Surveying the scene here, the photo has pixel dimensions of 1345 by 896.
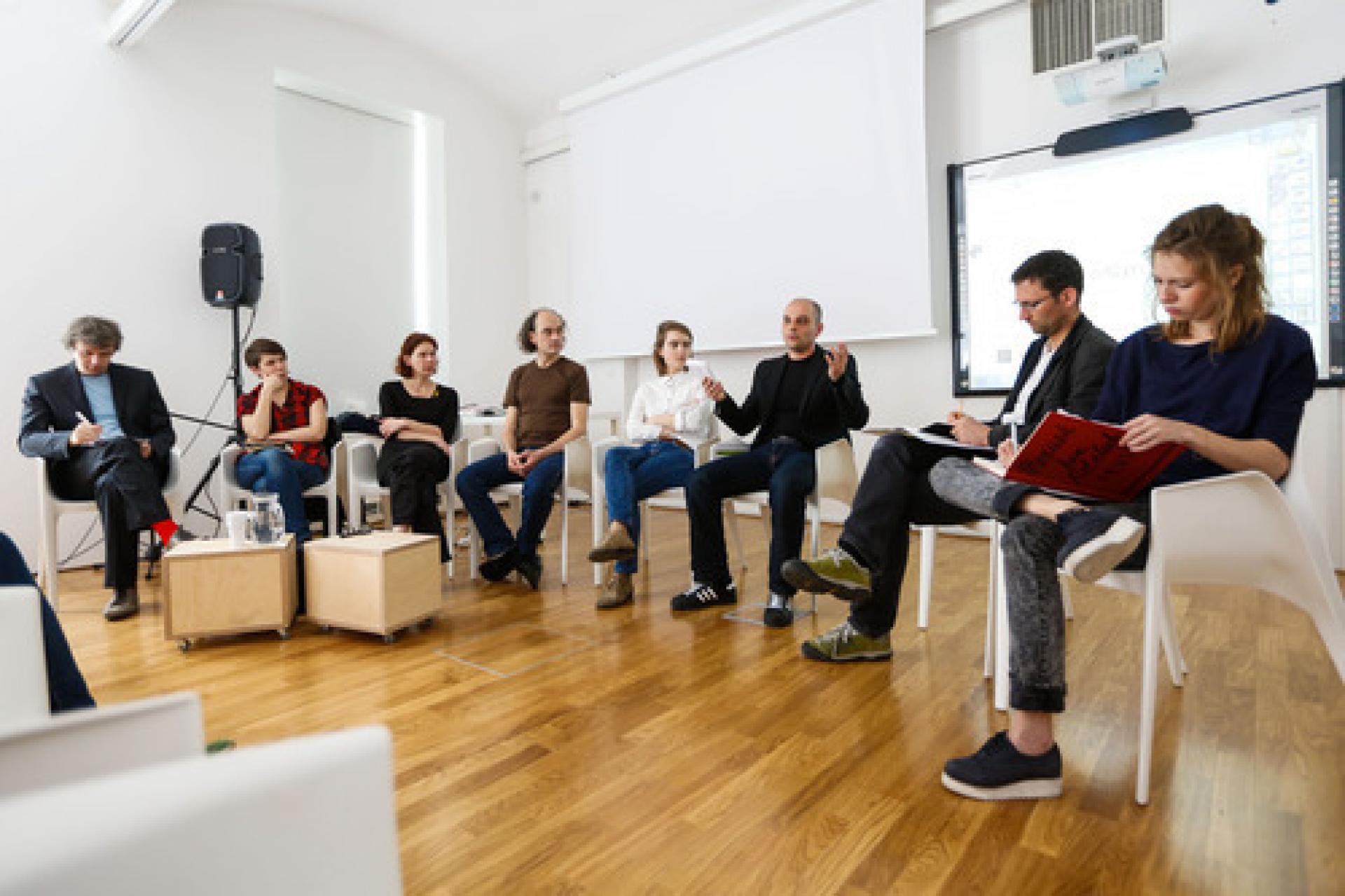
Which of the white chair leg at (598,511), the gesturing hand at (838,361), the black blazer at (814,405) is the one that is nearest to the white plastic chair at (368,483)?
the white chair leg at (598,511)

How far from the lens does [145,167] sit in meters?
4.38

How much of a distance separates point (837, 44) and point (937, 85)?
0.60 m

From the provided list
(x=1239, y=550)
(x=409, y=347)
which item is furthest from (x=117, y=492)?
(x=1239, y=550)

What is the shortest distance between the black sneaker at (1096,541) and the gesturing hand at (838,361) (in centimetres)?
133

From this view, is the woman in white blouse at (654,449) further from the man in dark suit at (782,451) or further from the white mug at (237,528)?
the white mug at (237,528)

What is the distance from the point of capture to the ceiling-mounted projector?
355 cm

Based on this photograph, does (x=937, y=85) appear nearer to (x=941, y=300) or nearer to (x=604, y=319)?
(x=941, y=300)

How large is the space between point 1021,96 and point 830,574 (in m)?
3.25

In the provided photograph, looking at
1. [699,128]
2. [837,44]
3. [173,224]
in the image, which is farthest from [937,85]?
[173,224]

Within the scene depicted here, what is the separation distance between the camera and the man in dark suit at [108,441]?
10.3 feet

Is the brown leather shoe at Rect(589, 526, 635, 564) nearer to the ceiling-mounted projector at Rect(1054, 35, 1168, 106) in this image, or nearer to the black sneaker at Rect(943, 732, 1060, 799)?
the black sneaker at Rect(943, 732, 1060, 799)

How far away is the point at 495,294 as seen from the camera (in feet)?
20.8

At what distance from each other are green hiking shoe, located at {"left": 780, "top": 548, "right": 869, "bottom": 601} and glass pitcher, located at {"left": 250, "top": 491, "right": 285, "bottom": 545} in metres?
1.83

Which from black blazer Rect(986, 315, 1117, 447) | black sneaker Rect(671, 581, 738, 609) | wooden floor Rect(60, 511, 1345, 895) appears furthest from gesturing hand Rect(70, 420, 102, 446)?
black blazer Rect(986, 315, 1117, 447)
